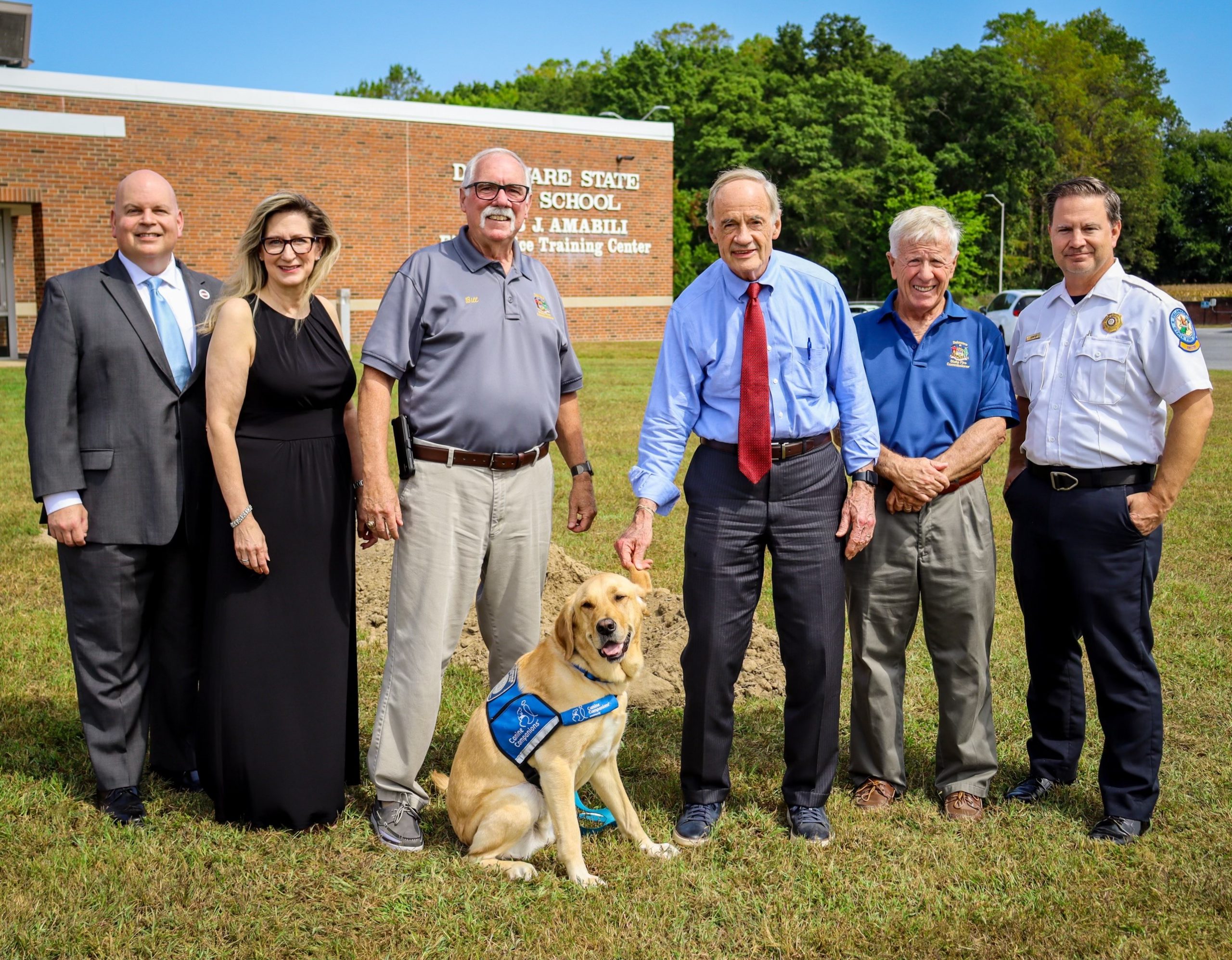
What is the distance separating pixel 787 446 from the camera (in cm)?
394

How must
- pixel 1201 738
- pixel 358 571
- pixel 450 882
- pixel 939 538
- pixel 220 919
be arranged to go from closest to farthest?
pixel 220 919 < pixel 450 882 < pixel 939 538 < pixel 1201 738 < pixel 358 571

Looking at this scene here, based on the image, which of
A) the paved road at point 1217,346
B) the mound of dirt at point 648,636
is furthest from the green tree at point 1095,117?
the mound of dirt at point 648,636

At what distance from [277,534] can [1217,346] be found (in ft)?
122

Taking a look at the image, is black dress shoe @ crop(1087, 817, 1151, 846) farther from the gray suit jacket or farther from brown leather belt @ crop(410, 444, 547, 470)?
the gray suit jacket

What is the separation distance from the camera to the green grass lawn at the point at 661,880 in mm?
3322

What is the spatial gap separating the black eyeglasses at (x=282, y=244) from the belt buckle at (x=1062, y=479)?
3005 mm

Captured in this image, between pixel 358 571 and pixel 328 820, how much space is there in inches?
133

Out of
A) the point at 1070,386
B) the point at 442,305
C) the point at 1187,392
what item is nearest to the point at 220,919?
the point at 442,305

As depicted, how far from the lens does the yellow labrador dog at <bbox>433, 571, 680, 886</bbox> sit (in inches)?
145

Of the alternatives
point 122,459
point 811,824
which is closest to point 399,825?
point 811,824

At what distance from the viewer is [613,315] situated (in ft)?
110

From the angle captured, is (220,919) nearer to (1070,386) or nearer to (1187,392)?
(1070,386)

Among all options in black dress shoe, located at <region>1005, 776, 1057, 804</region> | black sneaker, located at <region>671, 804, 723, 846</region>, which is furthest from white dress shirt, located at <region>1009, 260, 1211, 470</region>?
black sneaker, located at <region>671, 804, 723, 846</region>

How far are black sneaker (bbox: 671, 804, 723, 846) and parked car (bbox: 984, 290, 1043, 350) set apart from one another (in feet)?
86.2
